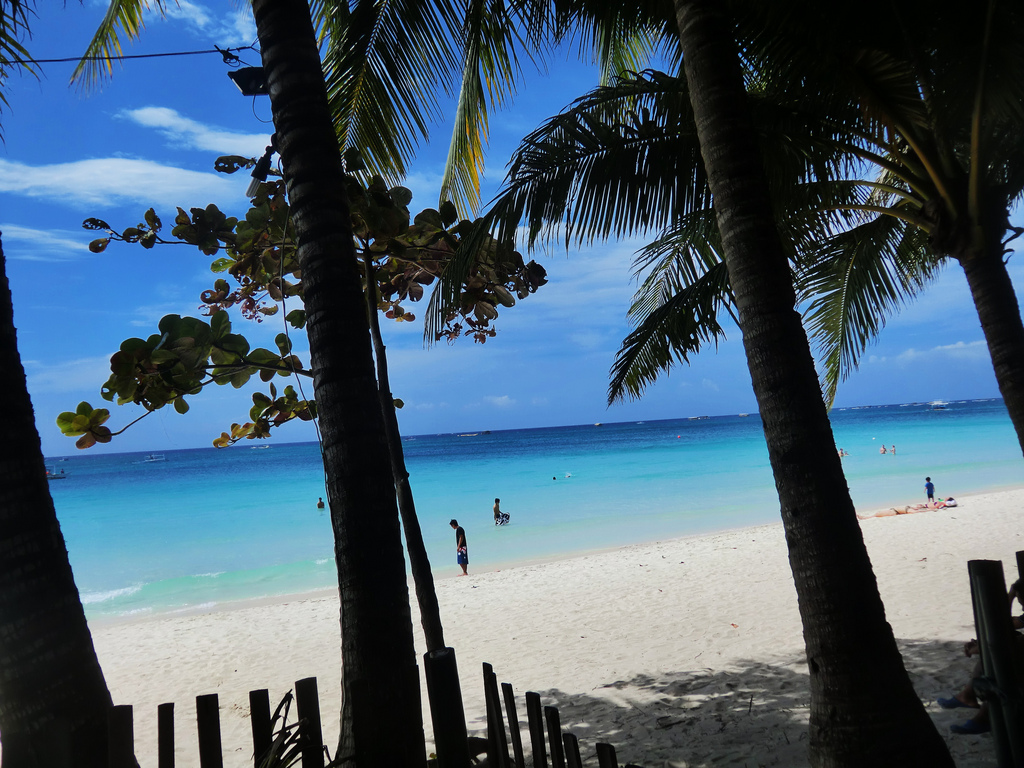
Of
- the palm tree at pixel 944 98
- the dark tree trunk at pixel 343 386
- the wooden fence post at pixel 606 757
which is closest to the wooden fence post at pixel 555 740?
the wooden fence post at pixel 606 757

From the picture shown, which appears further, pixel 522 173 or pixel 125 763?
pixel 522 173

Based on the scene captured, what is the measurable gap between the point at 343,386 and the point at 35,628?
103cm

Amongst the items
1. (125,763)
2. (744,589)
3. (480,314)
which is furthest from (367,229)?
(744,589)

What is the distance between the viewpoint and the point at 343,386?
2.06m

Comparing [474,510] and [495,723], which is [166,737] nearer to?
[495,723]

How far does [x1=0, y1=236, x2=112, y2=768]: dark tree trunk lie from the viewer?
165 centimetres

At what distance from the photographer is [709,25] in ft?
9.38

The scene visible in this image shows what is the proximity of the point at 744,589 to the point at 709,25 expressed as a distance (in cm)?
838

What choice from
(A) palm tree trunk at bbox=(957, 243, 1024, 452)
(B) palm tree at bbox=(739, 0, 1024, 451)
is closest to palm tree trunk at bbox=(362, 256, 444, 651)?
(B) palm tree at bbox=(739, 0, 1024, 451)

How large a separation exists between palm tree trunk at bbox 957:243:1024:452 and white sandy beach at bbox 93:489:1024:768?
2091mm

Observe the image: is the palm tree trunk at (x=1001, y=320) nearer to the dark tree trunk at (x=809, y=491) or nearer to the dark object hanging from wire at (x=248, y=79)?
the dark tree trunk at (x=809, y=491)

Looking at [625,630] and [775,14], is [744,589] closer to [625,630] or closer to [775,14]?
[625,630]

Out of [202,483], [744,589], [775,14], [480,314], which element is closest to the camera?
[480,314]

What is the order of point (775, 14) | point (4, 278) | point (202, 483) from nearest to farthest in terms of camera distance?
point (4, 278)
point (775, 14)
point (202, 483)
